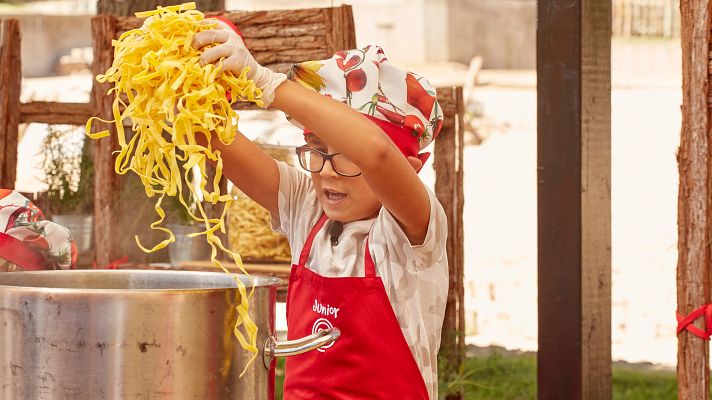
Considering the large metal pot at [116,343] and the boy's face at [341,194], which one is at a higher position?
the boy's face at [341,194]

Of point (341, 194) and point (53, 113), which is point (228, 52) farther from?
point (53, 113)

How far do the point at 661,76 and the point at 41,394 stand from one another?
33.9ft

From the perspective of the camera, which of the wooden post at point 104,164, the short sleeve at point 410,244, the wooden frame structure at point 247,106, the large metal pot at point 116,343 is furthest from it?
the wooden post at point 104,164

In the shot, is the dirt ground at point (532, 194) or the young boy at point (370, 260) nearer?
the young boy at point (370, 260)

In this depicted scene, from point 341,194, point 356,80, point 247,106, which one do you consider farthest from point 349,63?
point 247,106

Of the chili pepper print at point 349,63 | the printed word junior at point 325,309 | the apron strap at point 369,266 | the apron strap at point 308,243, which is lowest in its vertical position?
the printed word junior at point 325,309

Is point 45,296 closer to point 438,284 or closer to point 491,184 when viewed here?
point 438,284

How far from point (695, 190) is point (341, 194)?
3.16ft

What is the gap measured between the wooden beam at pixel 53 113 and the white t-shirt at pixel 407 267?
2.21m

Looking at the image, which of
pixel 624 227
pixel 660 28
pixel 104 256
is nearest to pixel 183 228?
pixel 104 256

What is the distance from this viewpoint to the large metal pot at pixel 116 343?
1.52 m

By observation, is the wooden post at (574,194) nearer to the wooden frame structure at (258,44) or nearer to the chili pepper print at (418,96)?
the wooden frame structure at (258,44)

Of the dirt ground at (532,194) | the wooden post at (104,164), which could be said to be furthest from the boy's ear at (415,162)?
the dirt ground at (532,194)

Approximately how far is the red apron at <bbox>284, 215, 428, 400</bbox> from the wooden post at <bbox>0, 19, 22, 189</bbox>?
2.35 metres
